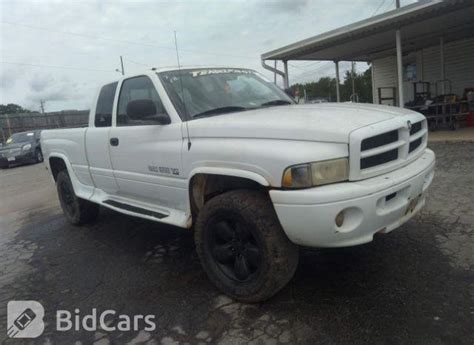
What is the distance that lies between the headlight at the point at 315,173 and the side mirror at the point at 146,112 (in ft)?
4.79

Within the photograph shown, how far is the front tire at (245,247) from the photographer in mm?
2916

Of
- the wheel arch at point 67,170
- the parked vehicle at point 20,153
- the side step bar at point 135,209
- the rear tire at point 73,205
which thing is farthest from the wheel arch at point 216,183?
the parked vehicle at point 20,153

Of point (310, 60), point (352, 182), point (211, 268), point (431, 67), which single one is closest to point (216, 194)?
point (211, 268)

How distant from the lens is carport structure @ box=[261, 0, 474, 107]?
10.3m

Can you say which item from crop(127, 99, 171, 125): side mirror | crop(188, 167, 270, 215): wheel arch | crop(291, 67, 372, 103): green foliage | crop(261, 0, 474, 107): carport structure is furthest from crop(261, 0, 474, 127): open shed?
crop(291, 67, 372, 103): green foliage

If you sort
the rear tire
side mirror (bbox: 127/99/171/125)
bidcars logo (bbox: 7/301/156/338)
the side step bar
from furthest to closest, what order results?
the rear tire
the side step bar
side mirror (bbox: 127/99/171/125)
bidcars logo (bbox: 7/301/156/338)

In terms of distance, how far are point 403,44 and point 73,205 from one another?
13.2 metres

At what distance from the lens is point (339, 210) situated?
2.63 m

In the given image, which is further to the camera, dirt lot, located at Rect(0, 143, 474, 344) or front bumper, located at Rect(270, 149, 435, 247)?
dirt lot, located at Rect(0, 143, 474, 344)

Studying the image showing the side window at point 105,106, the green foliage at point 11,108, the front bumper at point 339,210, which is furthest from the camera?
the green foliage at point 11,108

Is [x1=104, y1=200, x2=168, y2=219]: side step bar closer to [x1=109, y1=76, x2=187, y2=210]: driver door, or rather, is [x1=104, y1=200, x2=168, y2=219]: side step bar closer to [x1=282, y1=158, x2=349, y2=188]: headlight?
[x1=109, y1=76, x2=187, y2=210]: driver door

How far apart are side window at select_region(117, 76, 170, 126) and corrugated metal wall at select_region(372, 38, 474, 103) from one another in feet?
46.3

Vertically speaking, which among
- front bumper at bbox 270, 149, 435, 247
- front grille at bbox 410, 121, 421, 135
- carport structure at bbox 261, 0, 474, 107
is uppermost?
carport structure at bbox 261, 0, 474, 107

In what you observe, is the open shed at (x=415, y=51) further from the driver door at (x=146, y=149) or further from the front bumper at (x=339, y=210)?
the front bumper at (x=339, y=210)
